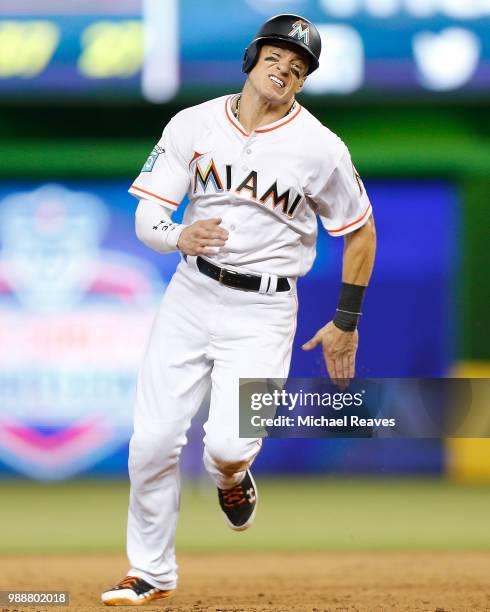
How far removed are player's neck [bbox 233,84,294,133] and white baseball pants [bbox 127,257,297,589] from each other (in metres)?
0.61

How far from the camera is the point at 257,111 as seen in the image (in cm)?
510

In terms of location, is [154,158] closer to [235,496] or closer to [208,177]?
[208,177]

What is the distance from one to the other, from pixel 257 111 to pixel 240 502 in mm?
1678

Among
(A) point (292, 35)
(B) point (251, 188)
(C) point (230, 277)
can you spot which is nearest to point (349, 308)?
(C) point (230, 277)

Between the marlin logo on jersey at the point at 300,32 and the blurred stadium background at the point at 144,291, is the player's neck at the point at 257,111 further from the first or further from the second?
the blurred stadium background at the point at 144,291

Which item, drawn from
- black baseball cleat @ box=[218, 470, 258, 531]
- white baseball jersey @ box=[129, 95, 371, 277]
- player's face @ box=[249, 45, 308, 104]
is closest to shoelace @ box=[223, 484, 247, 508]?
black baseball cleat @ box=[218, 470, 258, 531]

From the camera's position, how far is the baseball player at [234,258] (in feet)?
16.5

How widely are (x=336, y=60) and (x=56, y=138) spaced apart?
8.14 ft

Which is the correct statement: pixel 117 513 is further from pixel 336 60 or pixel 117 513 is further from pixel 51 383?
pixel 336 60

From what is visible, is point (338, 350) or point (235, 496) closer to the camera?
point (338, 350)

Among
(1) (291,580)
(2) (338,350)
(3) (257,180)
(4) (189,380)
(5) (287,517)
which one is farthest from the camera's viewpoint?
(5) (287,517)

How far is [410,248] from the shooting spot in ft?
34.4

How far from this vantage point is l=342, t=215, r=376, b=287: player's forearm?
5227mm

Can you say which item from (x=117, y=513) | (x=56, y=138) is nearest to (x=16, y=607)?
(x=117, y=513)
